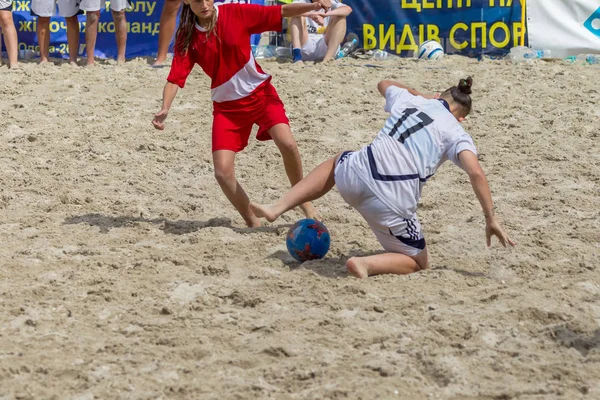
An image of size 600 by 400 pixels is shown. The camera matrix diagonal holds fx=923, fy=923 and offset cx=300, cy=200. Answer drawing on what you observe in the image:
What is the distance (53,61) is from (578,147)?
648 centimetres

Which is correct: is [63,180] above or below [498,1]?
below

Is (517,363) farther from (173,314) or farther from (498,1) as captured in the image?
(498,1)

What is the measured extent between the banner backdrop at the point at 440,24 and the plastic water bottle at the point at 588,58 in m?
0.74

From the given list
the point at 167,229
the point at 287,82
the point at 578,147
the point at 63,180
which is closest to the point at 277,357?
the point at 167,229

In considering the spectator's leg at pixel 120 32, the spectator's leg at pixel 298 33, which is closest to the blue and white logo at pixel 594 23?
the spectator's leg at pixel 298 33

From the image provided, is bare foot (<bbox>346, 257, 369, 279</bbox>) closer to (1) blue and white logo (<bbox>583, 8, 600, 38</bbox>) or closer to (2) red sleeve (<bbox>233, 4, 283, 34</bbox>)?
(2) red sleeve (<bbox>233, 4, 283, 34</bbox>)

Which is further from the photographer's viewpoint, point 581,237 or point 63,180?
point 63,180

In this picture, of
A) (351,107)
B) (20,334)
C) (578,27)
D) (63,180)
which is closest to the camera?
(20,334)

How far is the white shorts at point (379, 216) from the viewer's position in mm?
5148

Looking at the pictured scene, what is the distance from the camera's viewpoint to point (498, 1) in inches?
435

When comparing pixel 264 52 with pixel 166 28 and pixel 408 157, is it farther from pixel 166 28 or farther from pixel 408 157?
pixel 408 157

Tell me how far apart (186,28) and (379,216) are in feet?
6.10

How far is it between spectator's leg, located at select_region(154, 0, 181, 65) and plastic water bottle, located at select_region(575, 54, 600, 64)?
4.67m

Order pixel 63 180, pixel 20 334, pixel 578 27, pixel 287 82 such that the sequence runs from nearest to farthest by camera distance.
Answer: pixel 20 334 < pixel 63 180 < pixel 287 82 < pixel 578 27
